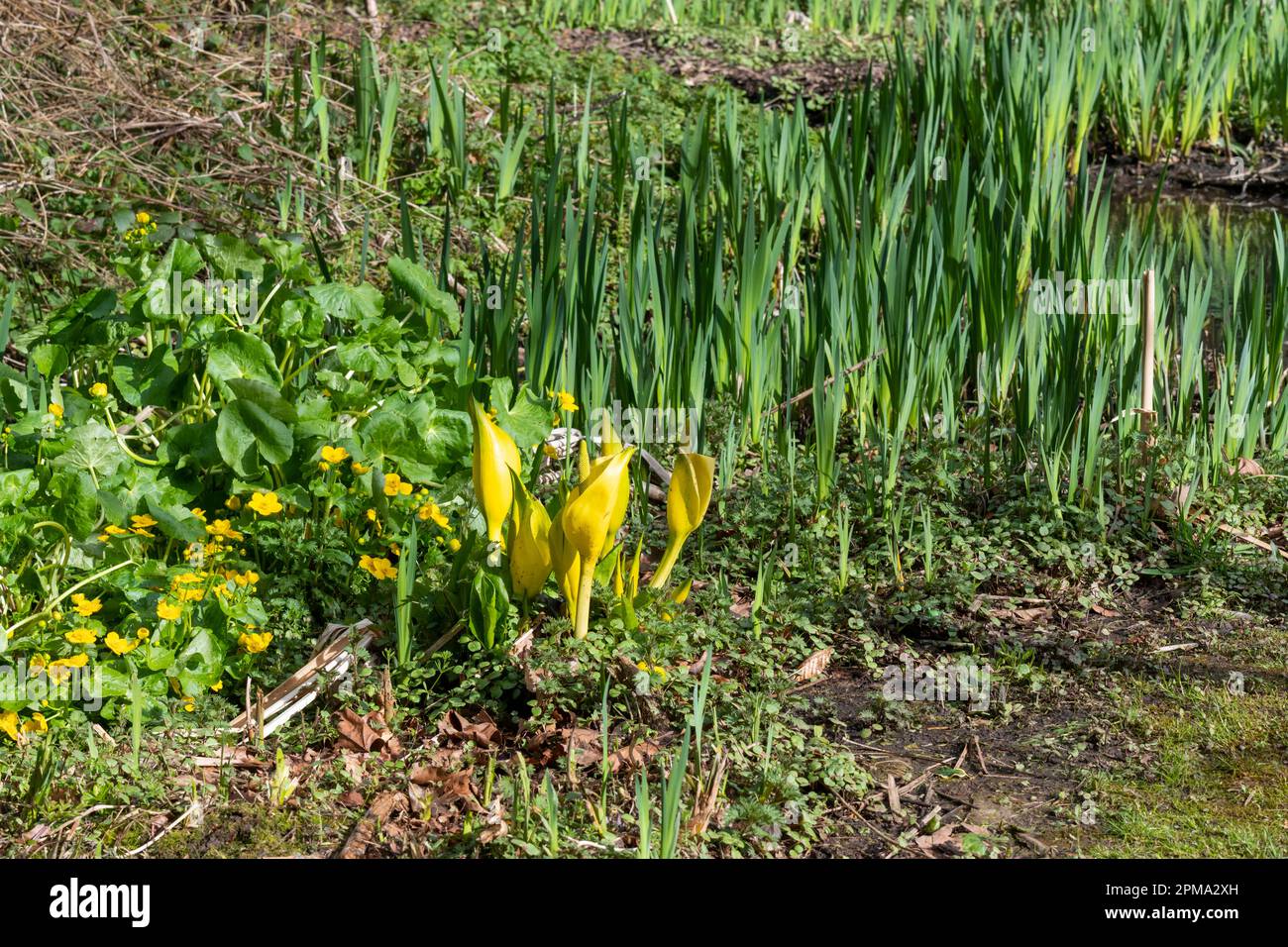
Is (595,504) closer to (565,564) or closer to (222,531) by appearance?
(565,564)

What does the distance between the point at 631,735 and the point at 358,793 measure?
1.65 ft

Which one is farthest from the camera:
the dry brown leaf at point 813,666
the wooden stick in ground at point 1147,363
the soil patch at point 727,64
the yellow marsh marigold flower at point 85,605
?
the soil patch at point 727,64

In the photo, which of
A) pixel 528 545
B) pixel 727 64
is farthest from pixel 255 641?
pixel 727 64

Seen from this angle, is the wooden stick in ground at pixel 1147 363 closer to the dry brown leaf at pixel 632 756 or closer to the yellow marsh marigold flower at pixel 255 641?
the dry brown leaf at pixel 632 756

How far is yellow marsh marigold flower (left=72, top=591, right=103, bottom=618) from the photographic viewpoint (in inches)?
95.8

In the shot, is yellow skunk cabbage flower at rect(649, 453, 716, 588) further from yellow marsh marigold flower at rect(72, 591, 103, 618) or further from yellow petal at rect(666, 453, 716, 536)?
yellow marsh marigold flower at rect(72, 591, 103, 618)

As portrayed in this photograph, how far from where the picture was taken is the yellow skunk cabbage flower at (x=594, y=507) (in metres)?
2.41

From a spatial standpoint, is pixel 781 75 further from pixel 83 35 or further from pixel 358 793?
pixel 358 793

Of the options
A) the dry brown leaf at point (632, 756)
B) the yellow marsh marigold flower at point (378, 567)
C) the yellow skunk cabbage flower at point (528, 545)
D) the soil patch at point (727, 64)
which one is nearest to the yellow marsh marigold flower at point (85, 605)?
the yellow marsh marigold flower at point (378, 567)

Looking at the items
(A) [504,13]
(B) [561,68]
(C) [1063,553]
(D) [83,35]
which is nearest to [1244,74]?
(B) [561,68]

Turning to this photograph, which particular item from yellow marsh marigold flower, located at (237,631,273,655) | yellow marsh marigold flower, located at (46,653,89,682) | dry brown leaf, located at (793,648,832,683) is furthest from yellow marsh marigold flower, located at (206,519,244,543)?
dry brown leaf, located at (793,648,832,683)

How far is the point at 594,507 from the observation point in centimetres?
241

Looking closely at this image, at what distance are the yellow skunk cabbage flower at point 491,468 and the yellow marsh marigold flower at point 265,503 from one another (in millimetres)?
447

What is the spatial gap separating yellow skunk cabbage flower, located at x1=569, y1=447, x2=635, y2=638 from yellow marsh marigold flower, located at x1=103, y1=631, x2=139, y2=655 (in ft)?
2.71
